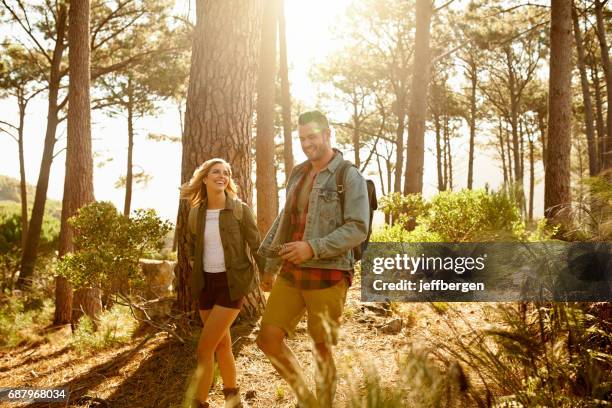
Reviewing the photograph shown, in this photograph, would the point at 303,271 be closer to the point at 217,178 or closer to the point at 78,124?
the point at 217,178

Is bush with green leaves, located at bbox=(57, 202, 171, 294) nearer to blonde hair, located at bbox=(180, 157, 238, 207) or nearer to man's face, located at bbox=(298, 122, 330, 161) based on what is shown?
blonde hair, located at bbox=(180, 157, 238, 207)

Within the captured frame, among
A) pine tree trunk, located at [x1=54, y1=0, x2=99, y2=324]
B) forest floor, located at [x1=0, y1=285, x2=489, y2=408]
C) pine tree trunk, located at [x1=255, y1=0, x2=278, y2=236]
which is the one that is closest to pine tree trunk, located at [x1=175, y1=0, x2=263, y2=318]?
forest floor, located at [x1=0, y1=285, x2=489, y2=408]

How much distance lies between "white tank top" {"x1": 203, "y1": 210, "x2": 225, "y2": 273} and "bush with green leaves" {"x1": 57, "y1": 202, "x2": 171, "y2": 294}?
1396mm

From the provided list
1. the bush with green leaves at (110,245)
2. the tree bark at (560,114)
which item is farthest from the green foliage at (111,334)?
the tree bark at (560,114)

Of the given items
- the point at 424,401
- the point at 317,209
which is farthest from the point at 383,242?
the point at 424,401

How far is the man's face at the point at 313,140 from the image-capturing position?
328cm

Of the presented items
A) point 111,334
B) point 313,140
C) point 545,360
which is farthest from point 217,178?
point 111,334

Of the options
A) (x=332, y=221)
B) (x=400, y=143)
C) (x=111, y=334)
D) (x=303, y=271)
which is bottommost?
(x=111, y=334)

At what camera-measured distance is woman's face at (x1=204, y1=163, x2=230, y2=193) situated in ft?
13.2

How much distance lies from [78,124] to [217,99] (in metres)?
5.52

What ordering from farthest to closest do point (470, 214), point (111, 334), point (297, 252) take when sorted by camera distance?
point (470, 214), point (111, 334), point (297, 252)

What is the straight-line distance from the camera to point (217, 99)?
548 centimetres

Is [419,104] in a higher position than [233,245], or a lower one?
higher

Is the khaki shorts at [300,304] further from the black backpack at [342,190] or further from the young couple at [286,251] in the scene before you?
the black backpack at [342,190]
